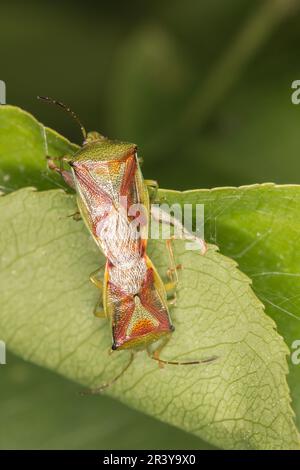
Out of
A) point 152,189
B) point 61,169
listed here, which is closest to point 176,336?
point 152,189

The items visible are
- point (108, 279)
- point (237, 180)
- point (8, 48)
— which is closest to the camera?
point (108, 279)

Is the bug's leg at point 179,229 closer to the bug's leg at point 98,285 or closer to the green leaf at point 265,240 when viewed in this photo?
the green leaf at point 265,240

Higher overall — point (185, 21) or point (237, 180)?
point (185, 21)

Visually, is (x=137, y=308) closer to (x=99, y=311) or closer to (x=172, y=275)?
(x=99, y=311)

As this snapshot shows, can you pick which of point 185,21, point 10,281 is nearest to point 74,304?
point 10,281

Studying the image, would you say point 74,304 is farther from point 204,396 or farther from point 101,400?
point 204,396

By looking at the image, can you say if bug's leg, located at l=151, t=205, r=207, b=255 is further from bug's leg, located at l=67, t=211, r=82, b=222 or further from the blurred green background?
the blurred green background

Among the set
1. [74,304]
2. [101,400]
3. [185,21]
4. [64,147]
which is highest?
[185,21]
